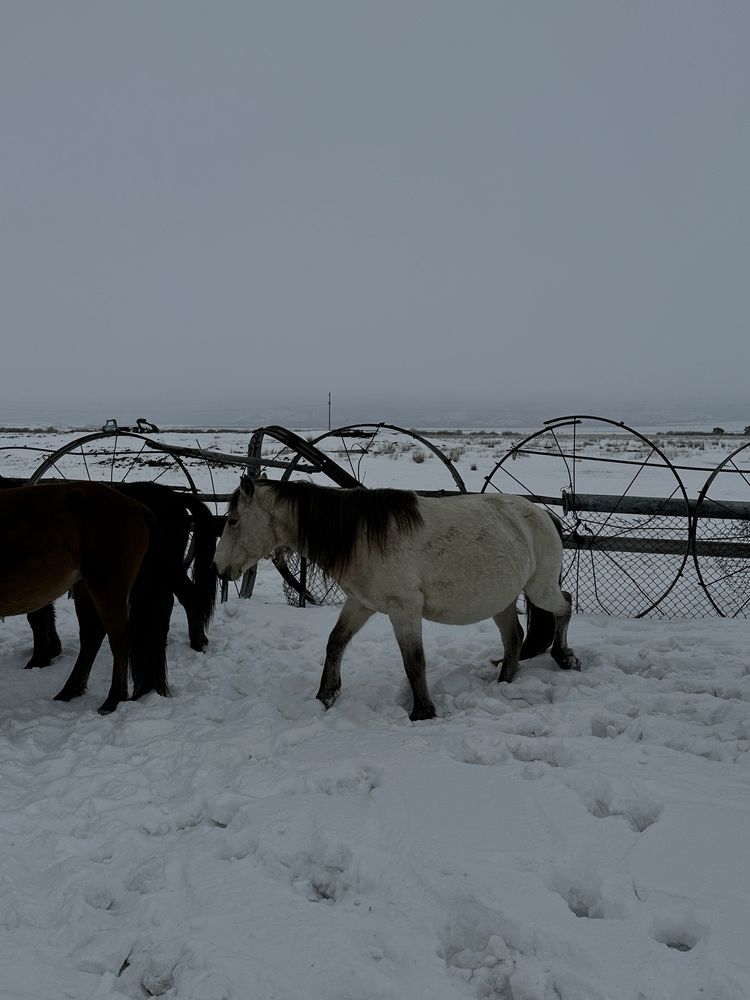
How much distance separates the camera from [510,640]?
491 centimetres

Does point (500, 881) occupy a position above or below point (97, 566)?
below

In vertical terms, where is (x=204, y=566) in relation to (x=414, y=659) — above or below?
above

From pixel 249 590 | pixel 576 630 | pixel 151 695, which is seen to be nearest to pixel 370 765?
pixel 151 695

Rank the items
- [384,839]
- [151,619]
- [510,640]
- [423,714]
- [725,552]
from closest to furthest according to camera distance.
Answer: [384,839]
[423,714]
[151,619]
[510,640]
[725,552]

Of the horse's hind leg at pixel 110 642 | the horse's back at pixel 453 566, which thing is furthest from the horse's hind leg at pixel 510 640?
the horse's hind leg at pixel 110 642

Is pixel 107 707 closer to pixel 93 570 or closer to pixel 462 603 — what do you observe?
pixel 93 570

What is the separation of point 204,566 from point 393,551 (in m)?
2.21

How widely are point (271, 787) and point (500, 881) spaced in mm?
1322

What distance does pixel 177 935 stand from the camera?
2145 millimetres

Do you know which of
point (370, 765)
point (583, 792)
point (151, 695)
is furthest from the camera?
point (151, 695)

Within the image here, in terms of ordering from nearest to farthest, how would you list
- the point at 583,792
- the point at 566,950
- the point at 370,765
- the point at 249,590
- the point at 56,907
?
1. the point at 566,950
2. the point at 56,907
3. the point at 583,792
4. the point at 370,765
5. the point at 249,590

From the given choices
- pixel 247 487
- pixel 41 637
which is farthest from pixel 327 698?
pixel 41 637

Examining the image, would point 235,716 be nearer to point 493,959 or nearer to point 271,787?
point 271,787

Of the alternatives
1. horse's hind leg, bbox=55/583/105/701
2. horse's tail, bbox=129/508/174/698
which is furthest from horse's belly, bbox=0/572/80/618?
horse's tail, bbox=129/508/174/698
